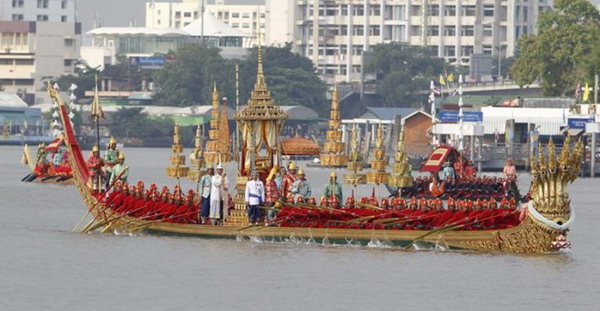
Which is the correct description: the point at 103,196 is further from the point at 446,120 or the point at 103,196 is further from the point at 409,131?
the point at 409,131

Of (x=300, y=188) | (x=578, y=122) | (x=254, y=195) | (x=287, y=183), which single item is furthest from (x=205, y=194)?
(x=578, y=122)

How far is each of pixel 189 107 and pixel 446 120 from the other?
270 feet

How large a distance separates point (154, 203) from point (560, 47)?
85688 mm

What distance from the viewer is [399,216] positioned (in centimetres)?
4669

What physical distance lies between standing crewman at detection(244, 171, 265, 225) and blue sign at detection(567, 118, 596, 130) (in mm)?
56932

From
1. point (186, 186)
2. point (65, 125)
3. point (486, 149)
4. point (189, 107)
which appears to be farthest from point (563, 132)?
point (189, 107)

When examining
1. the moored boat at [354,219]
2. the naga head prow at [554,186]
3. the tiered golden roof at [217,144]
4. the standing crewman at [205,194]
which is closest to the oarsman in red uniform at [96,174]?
the moored boat at [354,219]

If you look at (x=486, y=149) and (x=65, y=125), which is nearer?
(x=65, y=125)

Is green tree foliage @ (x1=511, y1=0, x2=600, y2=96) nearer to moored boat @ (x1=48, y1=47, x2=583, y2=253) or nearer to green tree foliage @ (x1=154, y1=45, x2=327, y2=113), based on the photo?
green tree foliage @ (x1=154, y1=45, x2=327, y2=113)

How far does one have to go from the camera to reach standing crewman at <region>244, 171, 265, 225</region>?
48031mm

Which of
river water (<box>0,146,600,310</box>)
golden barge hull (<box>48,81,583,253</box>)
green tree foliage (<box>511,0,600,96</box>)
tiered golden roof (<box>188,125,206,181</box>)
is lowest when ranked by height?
river water (<box>0,146,600,310</box>)

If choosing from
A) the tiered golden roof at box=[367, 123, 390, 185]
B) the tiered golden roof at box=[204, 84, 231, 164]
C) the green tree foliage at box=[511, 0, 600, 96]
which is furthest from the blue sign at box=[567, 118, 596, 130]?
the tiered golden roof at box=[204, 84, 231, 164]

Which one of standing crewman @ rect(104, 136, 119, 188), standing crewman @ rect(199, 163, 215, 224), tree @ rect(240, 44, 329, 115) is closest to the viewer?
standing crewman @ rect(199, 163, 215, 224)

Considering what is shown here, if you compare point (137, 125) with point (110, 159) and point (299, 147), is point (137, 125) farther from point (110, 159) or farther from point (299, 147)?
point (299, 147)
